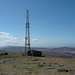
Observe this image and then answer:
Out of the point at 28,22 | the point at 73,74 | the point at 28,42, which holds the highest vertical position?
the point at 28,22

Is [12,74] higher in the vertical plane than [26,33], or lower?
lower

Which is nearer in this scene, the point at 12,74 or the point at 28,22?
the point at 12,74

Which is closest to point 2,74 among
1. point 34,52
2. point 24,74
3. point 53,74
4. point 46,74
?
point 24,74

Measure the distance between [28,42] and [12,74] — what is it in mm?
36972

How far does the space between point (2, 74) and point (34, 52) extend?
36.4 metres

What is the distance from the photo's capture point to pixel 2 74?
13664mm

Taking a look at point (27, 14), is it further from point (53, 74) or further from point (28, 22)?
point (53, 74)

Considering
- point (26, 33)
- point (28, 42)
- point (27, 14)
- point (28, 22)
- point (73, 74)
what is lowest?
point (73, 74)

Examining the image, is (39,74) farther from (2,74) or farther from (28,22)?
(28,22)

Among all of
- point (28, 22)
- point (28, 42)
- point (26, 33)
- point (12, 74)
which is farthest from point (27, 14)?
point (12, 74)

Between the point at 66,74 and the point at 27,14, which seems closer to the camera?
the point at 66,74

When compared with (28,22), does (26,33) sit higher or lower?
lower

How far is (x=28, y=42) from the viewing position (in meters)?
50.7

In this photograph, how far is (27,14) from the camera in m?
50.5
